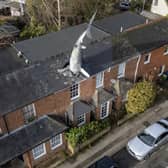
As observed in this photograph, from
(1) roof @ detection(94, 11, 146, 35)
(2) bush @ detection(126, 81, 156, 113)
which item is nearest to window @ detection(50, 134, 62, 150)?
(2) bush @ detection(126, 81, 156, 113)

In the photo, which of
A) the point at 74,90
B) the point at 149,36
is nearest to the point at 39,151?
the point at 74,90

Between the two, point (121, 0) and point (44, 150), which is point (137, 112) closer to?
point (44, 150)

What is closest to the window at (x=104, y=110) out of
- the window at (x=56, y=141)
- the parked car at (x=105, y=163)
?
the window at (x=56, y=141)

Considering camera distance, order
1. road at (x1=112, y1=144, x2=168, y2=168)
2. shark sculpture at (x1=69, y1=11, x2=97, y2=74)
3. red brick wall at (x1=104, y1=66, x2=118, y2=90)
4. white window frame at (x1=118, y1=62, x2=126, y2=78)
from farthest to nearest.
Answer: white window frame at (x1=118, y1=62, x2=126, y2=78), red brick wall at (x1=104, y1=66, x2=118, y2=90), road at (x1=112, y1=144, x2=168, y2=168), shark sculpture at (x1=69, y1=11, x2=97, y2=74)

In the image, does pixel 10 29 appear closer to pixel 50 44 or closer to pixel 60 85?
pixel 50 44

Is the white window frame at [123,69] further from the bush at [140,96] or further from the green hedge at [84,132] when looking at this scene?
the green hedge at [84,132]

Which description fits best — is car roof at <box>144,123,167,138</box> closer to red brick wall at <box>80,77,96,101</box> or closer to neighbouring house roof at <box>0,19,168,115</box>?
red brick wall at <box>80,77,96,101</box>

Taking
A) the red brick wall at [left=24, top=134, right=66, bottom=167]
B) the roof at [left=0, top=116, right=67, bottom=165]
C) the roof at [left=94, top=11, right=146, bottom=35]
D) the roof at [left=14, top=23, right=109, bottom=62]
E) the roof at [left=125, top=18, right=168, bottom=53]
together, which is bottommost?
the red brick wall at [left=24, top=134, right=66, bottom=167]
